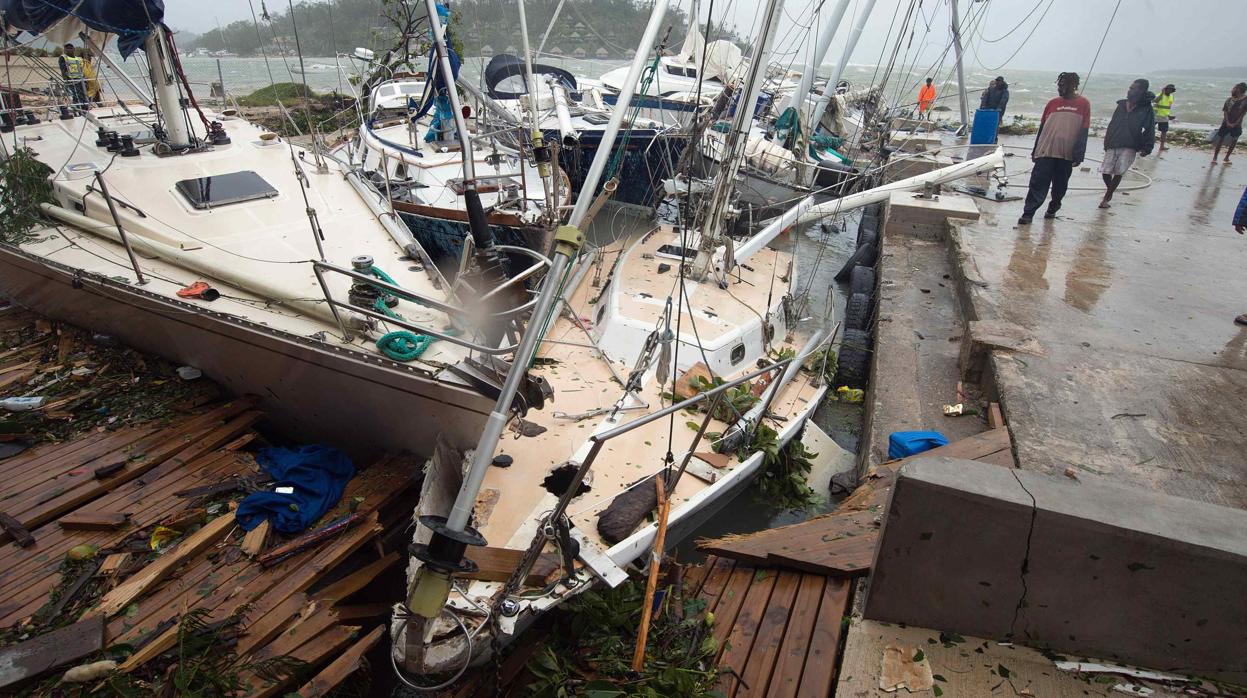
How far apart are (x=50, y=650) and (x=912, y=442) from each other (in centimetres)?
583

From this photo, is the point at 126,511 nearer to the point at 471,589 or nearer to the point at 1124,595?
the point at 471,589

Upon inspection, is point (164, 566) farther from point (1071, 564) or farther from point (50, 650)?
point (1071, 564)

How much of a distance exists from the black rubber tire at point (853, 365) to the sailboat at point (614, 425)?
0.69m

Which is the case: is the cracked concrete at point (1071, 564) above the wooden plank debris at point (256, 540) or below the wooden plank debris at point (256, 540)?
above

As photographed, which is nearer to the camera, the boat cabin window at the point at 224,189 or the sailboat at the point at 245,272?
the sailboat at the point at 245,272

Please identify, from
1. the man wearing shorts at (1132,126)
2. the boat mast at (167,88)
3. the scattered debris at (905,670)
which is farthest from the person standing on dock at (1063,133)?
the boat mast at (167,88)

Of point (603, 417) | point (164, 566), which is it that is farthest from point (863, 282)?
point (164, 566)

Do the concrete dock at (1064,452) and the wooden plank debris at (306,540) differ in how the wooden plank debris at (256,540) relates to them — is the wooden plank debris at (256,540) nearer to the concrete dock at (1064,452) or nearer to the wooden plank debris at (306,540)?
the wooden plank debris at (306,540)

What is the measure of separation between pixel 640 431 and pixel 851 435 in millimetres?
3403

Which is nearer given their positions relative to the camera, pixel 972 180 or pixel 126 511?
pixel 126 511

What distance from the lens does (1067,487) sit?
2.90 meters

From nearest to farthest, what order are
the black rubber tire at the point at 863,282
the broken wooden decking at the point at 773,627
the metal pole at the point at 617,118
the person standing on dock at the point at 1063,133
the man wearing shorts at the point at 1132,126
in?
the metal pole at the point at 617,118
the broken wooden decking at the point at 773,627
the person standing on dock at the point at 1063,133
the man wearing shorts at the point at 1132,126
the black rubber tire at the point at 863,282

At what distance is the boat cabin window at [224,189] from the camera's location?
657 cm

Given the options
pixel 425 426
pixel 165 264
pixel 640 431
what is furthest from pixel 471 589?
pixel 165 264
